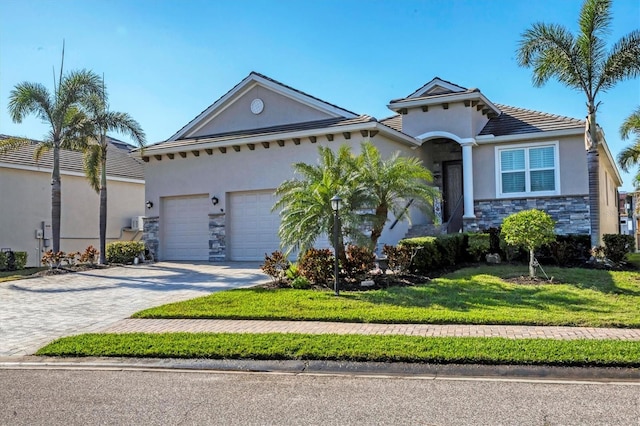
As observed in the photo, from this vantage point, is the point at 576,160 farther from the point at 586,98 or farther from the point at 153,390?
the point at 153,390

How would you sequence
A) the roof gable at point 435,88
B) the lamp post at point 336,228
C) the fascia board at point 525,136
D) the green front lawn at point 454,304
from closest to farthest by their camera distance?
the green front lawn at point 454,304, the lamp post at point 336,228, the fascia board at point 525,136, the roof gable at point 435,88

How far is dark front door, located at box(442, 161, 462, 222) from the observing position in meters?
20.9

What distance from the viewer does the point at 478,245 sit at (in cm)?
1541

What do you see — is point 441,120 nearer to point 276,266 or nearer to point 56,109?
point 276,266

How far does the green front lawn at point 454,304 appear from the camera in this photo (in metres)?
8.77

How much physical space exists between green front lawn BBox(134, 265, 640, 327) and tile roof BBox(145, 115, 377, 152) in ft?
21.4

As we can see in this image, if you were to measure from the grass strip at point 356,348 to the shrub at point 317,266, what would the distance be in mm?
4467

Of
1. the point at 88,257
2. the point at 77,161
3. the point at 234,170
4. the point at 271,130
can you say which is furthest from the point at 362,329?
the point at 77,161

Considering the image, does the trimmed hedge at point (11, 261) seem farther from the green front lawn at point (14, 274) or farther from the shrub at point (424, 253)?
the shrub at point (424, 253)

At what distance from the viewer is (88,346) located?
760 cm

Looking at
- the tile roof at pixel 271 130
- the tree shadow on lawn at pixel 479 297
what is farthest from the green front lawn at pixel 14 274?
the tree shadow on lawn at pixel 479 297

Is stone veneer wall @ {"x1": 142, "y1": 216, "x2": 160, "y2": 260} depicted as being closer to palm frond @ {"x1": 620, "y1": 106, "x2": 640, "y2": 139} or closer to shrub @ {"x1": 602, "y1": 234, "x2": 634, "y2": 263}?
shrub @ {"x1": 602, "y1": 234, "x2": 634, "y2": 263}

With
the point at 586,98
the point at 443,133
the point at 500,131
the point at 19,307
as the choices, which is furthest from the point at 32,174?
the point at 586,98

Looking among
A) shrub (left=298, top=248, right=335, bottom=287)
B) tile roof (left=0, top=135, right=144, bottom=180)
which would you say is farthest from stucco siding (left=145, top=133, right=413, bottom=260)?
shrub (left=298, top=248, right=335, bottom=287)
